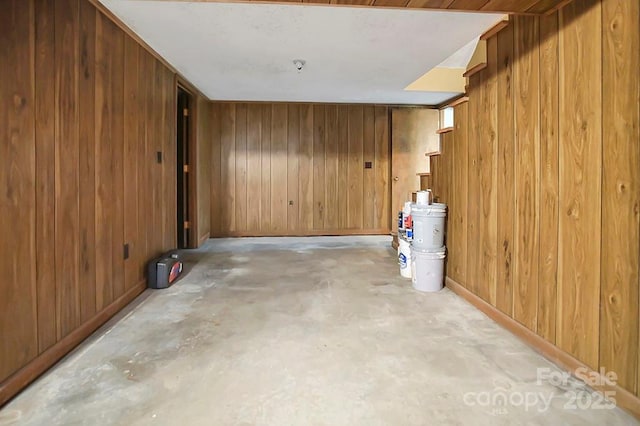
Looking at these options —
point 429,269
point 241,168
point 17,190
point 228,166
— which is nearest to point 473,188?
point 429,269

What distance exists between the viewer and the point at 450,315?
2.66 metres

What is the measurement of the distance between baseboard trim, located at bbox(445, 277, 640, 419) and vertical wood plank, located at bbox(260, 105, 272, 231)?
3802 millimetres

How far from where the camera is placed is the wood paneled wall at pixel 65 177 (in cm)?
166

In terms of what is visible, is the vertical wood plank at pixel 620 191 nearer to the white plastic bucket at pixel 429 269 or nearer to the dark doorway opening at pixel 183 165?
the white plastic bucket at pixel 429 269

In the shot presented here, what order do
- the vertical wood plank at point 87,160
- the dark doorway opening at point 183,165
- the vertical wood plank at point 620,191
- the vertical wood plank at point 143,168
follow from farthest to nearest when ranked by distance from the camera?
the dark doorway opening at point 183,165, the vertical wood plank at point 143,168, the vertical wood plank at point 87,160, the vertical wood plank at point 620,191

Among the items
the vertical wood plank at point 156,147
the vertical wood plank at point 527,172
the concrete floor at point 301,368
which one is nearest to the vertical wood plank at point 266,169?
the vertical wood plank at point 156,147

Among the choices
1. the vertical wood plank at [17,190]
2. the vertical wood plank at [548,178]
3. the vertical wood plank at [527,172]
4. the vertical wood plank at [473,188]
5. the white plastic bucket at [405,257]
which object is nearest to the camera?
the vertical wood plank at [17,190]

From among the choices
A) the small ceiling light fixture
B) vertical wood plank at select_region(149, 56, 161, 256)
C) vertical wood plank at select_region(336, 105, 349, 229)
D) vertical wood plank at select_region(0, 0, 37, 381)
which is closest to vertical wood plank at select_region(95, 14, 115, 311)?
vertical wood plank at select_region(0, 0, 37, 381)

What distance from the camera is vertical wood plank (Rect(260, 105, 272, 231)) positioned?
20.2 feet

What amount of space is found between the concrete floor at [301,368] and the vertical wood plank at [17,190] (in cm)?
26

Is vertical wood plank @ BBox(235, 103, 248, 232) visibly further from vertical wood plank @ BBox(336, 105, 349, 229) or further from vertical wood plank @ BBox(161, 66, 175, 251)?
vertical wood plank @ BBox(161, 66, 175, 251)

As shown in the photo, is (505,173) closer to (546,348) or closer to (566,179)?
(566,179)

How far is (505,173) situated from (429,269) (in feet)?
3.67

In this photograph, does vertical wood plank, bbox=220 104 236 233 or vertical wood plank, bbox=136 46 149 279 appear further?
vertical wood plank, bbox=220 104 236 233
